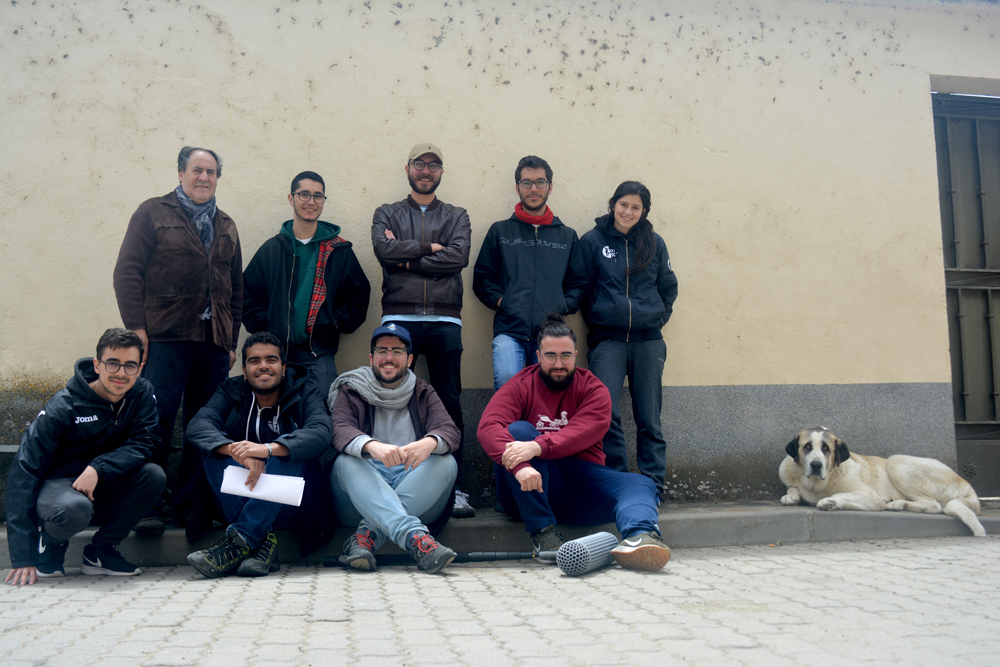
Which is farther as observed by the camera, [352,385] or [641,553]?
[352,385]

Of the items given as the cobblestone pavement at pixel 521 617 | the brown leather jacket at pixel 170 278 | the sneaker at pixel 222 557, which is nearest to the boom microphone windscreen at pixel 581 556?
the cobblestone pavement at pixel 521 617

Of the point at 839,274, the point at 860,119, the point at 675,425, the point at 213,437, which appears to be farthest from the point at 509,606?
the point at 860,119

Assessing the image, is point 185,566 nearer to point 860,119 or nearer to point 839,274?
point 839,274

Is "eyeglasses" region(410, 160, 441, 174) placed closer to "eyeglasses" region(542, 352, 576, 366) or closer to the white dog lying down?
"eyeglasses" region(542, 352, 576, 366)

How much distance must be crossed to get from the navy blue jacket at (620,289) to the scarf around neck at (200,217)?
2.52m

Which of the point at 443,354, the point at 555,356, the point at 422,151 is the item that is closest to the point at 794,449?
the point at 555,356

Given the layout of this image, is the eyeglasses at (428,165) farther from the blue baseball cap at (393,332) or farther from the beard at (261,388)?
the beard at (261,388)

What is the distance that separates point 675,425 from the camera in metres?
5.45

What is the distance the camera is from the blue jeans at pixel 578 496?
12.7ft

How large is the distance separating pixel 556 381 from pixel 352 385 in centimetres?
123

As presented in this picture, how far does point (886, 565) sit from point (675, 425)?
70.9 inches

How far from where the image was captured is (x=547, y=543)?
3973 mm

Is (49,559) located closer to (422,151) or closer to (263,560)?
(263,560)

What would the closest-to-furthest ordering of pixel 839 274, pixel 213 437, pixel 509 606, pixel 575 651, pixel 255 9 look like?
pixel 575 651 < pixel 509 606 < pixel 213 437 < pixel 255 9 < pixel 839 274
